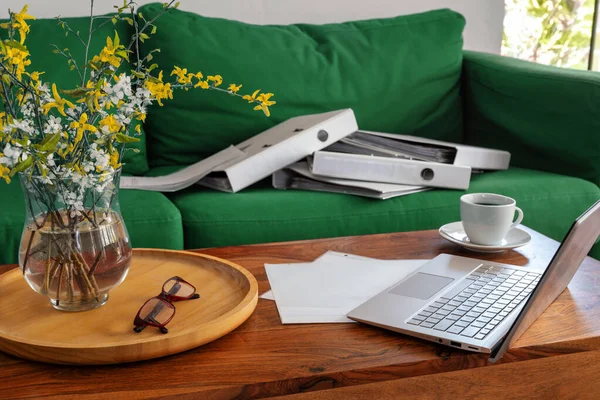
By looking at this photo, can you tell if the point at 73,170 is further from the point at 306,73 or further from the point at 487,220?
the point at 306,73

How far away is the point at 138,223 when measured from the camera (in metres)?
1.50

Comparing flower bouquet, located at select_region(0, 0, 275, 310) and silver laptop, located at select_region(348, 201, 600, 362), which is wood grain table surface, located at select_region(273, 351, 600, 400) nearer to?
silver laptop, located at select_region(348, 201, 600, 362)

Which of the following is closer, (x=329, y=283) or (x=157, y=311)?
(x=157, y=311)

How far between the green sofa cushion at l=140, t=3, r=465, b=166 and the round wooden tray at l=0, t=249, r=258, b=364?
93cm

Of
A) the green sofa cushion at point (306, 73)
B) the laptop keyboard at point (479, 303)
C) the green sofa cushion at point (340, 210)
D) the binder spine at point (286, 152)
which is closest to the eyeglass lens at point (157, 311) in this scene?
the laptop keyboard at point (479, 303)

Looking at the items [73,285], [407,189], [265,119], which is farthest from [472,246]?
[265,119]

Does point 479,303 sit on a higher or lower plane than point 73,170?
lower

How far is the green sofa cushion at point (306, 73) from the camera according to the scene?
1.98 m

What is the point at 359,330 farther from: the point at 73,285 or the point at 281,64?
the point at 281,64

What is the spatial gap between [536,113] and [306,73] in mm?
649

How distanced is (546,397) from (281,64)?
4.19 ft

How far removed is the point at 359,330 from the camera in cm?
88

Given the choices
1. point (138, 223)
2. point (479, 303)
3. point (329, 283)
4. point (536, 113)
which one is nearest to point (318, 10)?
point (536, 113)

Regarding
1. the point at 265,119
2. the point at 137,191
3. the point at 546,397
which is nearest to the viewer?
the point at 546,397
